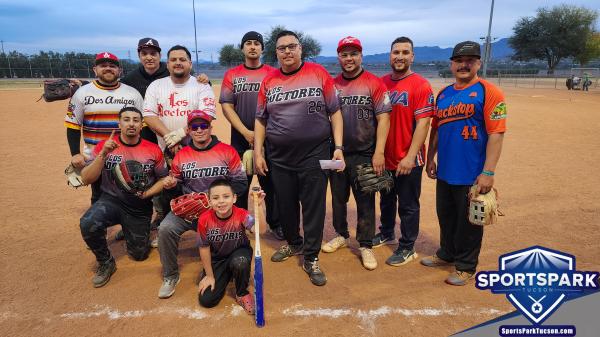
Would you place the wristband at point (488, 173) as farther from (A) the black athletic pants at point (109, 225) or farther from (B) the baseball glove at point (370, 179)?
(A) the black athletic pants at point (109, 225)

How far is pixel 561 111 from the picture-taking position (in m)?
17.2

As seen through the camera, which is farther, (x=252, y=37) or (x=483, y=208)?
(x=252, y=37)

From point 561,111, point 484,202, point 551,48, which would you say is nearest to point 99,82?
point 484,202

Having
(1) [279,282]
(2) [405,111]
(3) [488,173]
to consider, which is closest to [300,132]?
(2) [405,111]

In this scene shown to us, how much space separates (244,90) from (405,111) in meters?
1.91

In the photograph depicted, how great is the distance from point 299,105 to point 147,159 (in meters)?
1.85

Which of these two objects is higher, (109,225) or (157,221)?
(109,225)

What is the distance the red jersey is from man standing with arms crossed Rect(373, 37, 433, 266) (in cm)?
77

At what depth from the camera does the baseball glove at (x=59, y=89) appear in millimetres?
4953

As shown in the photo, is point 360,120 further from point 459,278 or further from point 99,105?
point 99,105

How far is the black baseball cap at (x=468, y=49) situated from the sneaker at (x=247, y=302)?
307 centimetres

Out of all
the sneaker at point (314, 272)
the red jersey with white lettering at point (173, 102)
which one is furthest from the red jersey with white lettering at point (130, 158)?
the sneaker at point (314, 272)

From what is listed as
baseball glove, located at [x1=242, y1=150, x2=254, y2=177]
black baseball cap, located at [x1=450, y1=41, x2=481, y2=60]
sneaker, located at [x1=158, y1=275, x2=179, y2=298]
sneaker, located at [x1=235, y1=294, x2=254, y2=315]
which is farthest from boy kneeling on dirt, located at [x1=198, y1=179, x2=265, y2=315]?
black baseball cap, located at [x1=450, y1=41, x2=481, y2=60]

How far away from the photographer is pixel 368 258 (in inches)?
173
